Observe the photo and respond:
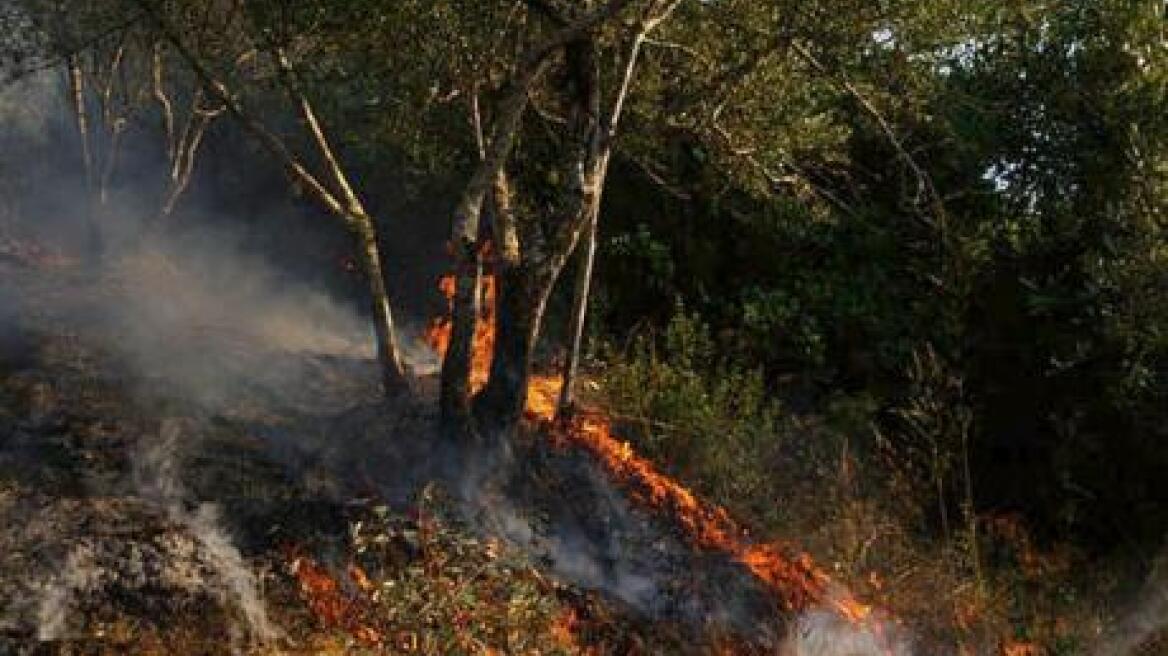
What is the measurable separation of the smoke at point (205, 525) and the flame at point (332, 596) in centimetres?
40

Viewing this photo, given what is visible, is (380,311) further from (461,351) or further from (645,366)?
(645,366)

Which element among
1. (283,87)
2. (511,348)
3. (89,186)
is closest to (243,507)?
(511,348)

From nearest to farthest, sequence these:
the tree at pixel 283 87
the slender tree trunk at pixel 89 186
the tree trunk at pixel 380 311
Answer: the tree at pixel 283 87
the tree trunk at pixel 380 311
the slender tree trunk at pixel 89 186

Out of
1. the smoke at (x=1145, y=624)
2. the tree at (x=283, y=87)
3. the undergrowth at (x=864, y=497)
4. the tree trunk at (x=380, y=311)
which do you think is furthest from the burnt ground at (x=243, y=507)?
the smoke at (x=1145, y=624)

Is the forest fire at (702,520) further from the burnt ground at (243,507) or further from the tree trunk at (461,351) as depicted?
the tree trunk at (461,351)

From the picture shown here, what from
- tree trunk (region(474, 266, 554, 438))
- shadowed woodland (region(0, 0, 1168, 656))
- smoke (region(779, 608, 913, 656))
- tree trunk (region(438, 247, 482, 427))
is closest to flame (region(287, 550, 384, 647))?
shadowed woodland (region(0, 0, 1168, 656))

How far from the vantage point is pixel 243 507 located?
447 inches

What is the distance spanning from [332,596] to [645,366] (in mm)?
5981

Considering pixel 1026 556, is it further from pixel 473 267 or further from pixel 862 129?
pixel 473 267

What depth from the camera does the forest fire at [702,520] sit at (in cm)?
1261

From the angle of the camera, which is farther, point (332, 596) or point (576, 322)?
point (576, 322)

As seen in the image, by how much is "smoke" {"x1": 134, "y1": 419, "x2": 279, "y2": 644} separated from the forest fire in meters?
3.12

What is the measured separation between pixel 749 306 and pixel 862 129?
2865 millimetres

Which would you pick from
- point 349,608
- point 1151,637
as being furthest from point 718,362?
point 349,608
